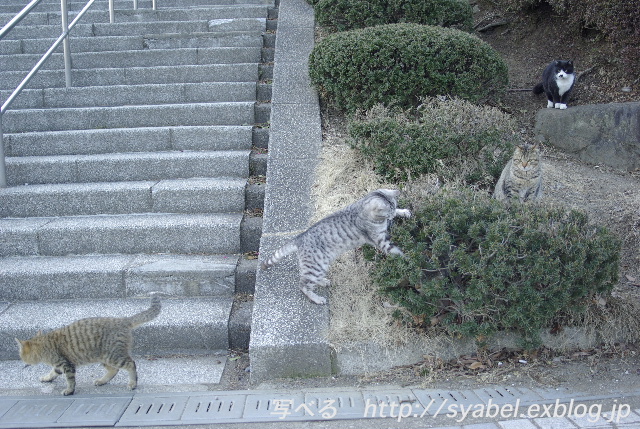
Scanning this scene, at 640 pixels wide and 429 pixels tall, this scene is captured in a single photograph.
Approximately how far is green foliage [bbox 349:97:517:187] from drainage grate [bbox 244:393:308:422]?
223cm

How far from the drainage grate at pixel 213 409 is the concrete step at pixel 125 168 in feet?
8.50

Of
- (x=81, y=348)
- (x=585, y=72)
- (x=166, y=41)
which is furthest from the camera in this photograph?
(x=166, y=41)

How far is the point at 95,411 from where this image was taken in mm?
3324

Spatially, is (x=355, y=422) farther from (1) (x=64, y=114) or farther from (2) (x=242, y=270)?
(1) (x=64, y=114)

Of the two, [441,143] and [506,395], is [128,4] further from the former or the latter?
[506,395]

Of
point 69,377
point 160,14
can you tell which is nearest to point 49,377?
point 69,377

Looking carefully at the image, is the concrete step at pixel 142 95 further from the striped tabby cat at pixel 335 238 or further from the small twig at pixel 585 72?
the small twig at pixel 585 72

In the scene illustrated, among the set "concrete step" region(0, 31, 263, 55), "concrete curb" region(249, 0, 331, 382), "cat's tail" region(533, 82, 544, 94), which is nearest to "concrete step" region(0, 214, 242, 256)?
"concrete curb" region(249, 0, 331, 382)

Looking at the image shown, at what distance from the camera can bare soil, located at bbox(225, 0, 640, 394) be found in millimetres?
3537

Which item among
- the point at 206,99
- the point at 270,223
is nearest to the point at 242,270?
the point at 270,223

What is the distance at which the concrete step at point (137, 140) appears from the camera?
5.83 meters

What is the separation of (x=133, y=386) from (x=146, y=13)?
6.61 metres

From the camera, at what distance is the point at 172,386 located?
3.62 meters

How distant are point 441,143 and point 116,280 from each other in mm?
2989
